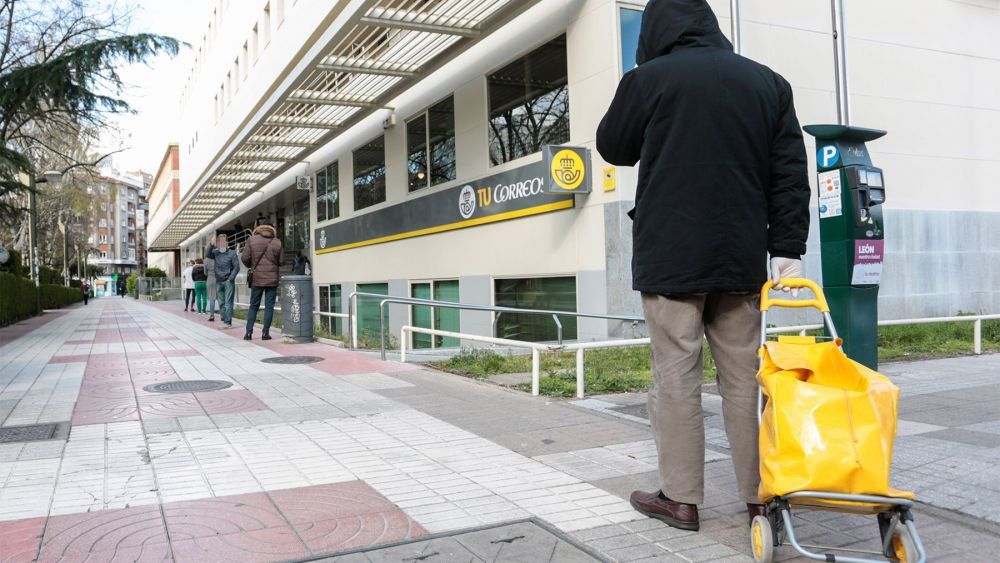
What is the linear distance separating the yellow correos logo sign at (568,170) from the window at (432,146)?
14.3 ft

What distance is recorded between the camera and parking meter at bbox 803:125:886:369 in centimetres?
593

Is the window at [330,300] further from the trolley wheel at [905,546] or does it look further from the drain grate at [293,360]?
the trolley wheel at [905,546]

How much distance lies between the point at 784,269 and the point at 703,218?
382 millimetres

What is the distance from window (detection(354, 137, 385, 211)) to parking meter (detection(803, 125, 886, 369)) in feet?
43.8

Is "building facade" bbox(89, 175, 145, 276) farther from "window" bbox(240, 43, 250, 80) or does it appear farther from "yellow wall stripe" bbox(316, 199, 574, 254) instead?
"yellow wall stripe" bbox(316, 199, 574, 254)

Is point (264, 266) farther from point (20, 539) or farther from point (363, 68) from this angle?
point (20, 539)

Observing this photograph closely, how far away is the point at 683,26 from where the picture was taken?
309 cm

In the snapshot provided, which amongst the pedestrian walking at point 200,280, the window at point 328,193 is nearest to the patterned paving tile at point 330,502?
the window at point 328,193

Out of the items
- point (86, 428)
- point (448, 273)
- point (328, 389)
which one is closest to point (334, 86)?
point (448, 273)

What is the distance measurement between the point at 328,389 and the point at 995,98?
14431 millimetres

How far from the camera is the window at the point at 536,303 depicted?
37.7 ft

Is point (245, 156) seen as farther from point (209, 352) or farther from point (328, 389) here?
point (328, 389)

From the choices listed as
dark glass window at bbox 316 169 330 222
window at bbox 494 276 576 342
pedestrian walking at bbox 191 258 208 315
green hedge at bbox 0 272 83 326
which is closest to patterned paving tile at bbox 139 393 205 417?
window at bbox 494 276 576 342

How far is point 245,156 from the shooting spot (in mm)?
20219
